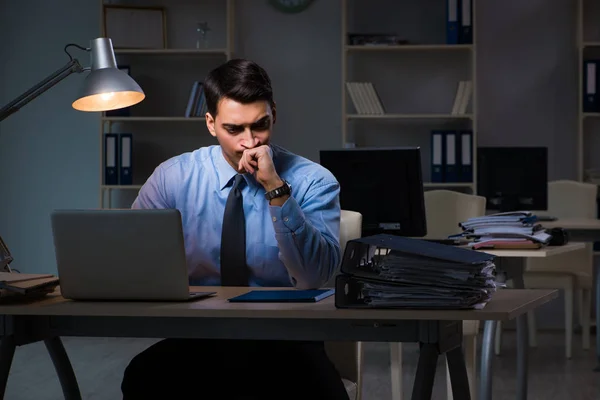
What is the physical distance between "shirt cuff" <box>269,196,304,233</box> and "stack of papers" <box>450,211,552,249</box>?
131cm

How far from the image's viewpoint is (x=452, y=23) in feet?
18.5

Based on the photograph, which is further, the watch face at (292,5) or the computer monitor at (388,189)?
the watch face at (292,5)

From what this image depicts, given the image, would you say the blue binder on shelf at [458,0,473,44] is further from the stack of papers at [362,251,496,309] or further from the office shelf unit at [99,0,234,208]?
the stack of papers at [362,251,496,309]

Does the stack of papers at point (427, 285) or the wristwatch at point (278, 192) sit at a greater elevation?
the wristwatch at point (278, 192)

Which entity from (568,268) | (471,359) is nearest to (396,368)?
(471,359)

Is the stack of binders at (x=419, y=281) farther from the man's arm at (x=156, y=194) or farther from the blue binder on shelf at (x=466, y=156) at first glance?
the blue binder on shelf at (x=466, y=156)

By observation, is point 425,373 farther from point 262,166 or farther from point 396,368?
point 396,368

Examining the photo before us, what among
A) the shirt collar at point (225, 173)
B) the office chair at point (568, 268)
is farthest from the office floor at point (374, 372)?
the shirt collar at point (225, 173)

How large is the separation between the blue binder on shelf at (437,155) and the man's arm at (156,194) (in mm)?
3388

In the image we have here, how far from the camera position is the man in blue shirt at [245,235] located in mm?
1897

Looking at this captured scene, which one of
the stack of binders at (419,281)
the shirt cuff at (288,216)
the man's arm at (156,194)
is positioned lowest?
the stack of binders at (419,281)

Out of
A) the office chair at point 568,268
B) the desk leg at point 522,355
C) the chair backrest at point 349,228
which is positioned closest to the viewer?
the chair backrest at point 349,228

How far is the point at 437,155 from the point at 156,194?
135 inches

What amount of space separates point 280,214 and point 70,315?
581mm
